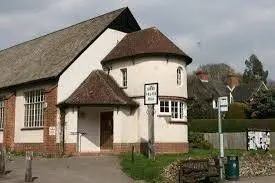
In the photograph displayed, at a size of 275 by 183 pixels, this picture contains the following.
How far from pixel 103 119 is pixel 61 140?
329 cm

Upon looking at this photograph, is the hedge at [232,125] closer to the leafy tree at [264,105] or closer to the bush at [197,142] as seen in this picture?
the leafy tree at [264,105]

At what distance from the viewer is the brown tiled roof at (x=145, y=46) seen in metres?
29.5

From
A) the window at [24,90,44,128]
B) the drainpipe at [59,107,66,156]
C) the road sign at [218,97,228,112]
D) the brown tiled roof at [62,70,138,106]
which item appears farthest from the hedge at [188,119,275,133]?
the road sign at [218,97,228,112]

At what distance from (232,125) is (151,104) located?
2311cm

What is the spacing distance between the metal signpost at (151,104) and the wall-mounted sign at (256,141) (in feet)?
24.0

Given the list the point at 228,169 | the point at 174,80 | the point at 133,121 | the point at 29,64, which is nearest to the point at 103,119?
the point at 133,121

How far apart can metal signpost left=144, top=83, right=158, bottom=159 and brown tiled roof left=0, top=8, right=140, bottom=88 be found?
643 cm

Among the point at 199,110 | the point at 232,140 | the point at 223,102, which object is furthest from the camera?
the point at 199,110

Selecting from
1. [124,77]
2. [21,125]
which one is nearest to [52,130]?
[21,125]

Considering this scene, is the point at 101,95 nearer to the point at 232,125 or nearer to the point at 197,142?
the point at 197,142

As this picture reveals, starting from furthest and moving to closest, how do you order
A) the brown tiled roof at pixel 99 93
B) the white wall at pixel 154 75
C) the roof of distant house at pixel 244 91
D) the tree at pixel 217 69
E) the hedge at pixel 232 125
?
the tree at pixel 217 69 < the roof of distant house at pixel 244 91 < the hedge at pixel 232 125 < the white wall at pixel 154 75 < the brown tiled roof at pixel 99 93

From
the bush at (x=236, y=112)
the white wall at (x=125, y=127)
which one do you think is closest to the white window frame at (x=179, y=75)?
the white wall at (x=125, y=127)

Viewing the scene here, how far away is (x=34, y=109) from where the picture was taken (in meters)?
31.4

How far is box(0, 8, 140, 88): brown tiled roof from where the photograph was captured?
30.9 meters
